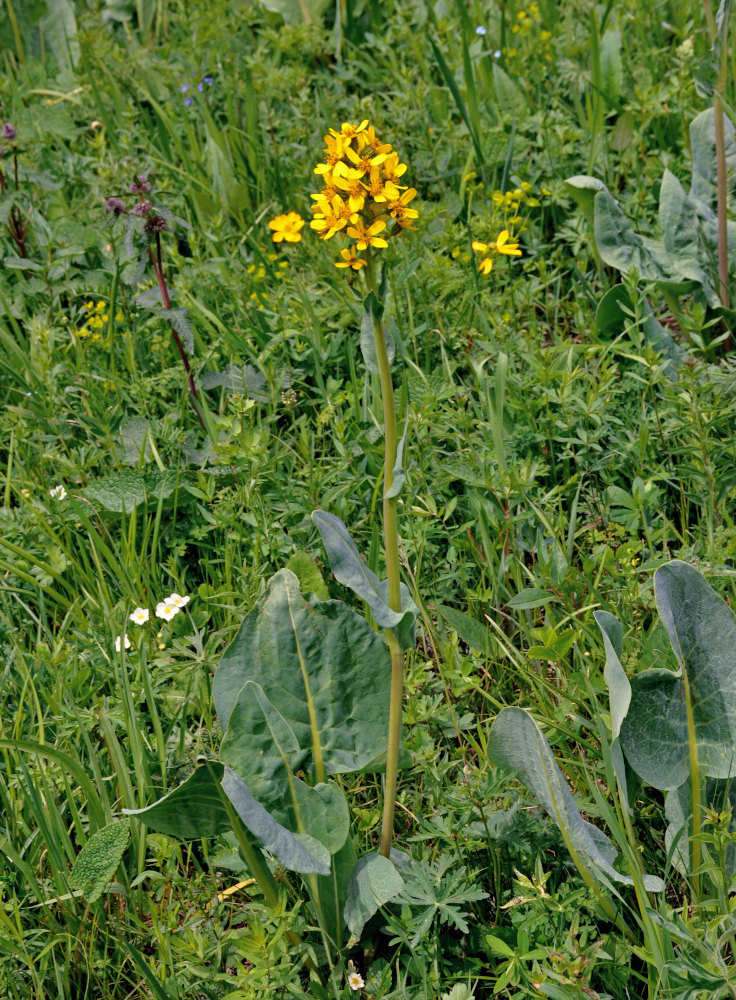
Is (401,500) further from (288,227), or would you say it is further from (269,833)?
(288,227)

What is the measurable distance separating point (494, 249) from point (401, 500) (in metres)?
1.02

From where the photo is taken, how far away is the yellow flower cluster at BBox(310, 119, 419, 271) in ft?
4.82

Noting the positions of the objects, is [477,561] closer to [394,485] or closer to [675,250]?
[394,485]

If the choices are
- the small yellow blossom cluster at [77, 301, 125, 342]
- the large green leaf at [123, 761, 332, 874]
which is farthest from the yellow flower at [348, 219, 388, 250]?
the small yellow blossom cluster at [77, 301, 125, 342]

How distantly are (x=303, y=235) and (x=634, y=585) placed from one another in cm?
185

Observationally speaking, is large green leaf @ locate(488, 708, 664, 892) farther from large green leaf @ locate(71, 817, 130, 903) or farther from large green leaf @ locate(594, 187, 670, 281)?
large green leaf @ locate(594, 187, 670, 281)

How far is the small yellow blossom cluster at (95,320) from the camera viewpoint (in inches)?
122

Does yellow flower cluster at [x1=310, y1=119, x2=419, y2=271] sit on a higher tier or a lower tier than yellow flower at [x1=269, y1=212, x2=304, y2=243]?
higher

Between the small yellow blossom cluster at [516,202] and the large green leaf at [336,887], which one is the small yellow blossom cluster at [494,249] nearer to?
the small yellow blossom cluster at [516,202]

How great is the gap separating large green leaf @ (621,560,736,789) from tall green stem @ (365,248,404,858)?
42 centimetres

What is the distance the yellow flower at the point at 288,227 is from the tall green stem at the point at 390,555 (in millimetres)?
1593

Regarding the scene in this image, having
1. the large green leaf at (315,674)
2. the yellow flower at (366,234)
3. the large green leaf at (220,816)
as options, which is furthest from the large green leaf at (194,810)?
the yellow flower at (366,234)

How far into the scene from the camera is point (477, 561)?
7.77ft

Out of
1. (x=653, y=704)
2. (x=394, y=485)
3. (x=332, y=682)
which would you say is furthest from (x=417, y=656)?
(x=394, y=485)
